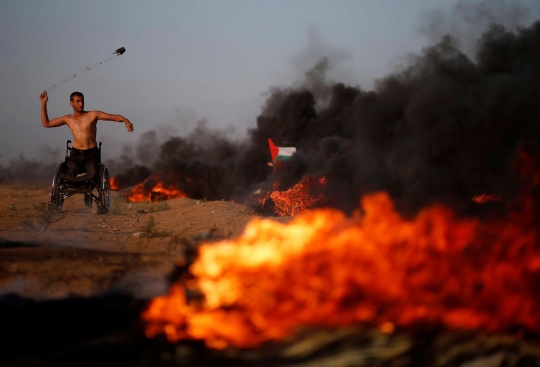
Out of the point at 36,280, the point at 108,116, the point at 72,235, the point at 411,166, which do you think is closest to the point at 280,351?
the point at 36,280

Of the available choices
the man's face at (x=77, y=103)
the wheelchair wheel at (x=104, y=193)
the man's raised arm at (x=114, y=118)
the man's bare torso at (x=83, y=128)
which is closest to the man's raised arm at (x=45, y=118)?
the man's bare torso at (x=83, y=128)

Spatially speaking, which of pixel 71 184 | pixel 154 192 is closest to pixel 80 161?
pixel 71 184

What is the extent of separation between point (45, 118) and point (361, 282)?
851 cm

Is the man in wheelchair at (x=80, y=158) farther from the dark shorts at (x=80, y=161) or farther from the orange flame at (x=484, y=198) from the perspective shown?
the orange flame at (x=484, y=198)

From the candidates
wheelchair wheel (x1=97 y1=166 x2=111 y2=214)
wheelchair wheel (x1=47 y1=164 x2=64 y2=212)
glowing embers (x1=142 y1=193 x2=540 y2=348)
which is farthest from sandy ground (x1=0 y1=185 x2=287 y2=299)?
glowing embers (x1=142 y1=193 x2=540 y2=348)

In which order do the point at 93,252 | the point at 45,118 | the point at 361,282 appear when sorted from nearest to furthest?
the point at 361,282
the point at 93,252
the point at 45,118

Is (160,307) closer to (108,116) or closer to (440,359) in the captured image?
(440,359)

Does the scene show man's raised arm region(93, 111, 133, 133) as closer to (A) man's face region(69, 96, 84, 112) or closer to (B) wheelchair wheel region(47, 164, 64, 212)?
(A) man's face region(69, 96, 84, 112)

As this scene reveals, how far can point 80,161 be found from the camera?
11695 millimetres

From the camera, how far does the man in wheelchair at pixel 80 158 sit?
1156cm

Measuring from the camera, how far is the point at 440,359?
175 inches

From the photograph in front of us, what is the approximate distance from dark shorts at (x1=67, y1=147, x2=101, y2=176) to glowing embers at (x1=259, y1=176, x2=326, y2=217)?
4675 millimetres

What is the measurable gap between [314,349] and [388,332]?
30.1 inches

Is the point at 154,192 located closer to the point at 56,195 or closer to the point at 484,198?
the point at 56,195
